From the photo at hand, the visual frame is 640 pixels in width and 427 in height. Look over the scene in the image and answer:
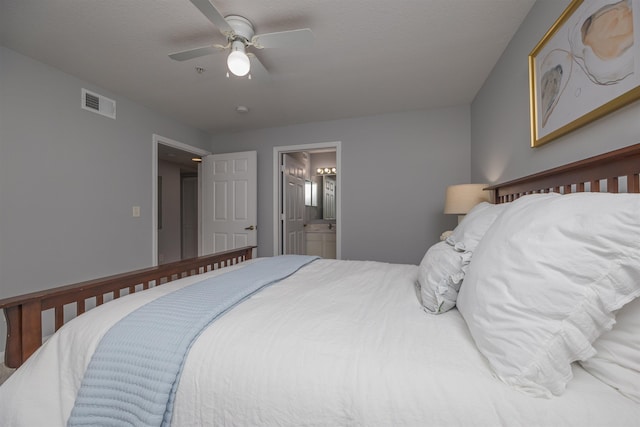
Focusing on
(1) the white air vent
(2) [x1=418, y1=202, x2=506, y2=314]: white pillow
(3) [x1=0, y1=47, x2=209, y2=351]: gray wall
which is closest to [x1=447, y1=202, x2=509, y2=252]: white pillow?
(2) [x1=418, y1=202, x2=506, y2=314]: white pillow

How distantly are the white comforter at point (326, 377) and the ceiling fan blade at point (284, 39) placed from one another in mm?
1536

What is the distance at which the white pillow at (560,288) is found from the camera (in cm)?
58

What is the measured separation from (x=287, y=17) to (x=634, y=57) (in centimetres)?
171

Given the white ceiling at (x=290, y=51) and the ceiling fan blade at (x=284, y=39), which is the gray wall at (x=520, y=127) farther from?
the ceiling fan blade at (x=284, y=39)

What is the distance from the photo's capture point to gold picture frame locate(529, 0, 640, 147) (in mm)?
974

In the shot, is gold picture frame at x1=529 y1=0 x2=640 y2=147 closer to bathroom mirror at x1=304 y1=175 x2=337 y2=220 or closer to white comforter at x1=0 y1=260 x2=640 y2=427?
white comforter at x1=0 y1=260 x2=640 y2=427

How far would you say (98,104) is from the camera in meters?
2.66

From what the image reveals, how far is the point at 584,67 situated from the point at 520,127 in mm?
711

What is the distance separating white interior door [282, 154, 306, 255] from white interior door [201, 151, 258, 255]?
17.7 inches

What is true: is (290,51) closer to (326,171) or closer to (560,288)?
(560,288)

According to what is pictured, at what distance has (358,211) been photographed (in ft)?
11.7

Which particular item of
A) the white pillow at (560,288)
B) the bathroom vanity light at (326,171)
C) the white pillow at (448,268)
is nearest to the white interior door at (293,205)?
the bathroom vanity light at (326,171)

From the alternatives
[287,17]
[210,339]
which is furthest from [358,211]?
[210,339]

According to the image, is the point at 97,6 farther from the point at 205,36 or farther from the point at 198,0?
the point at 198,0
